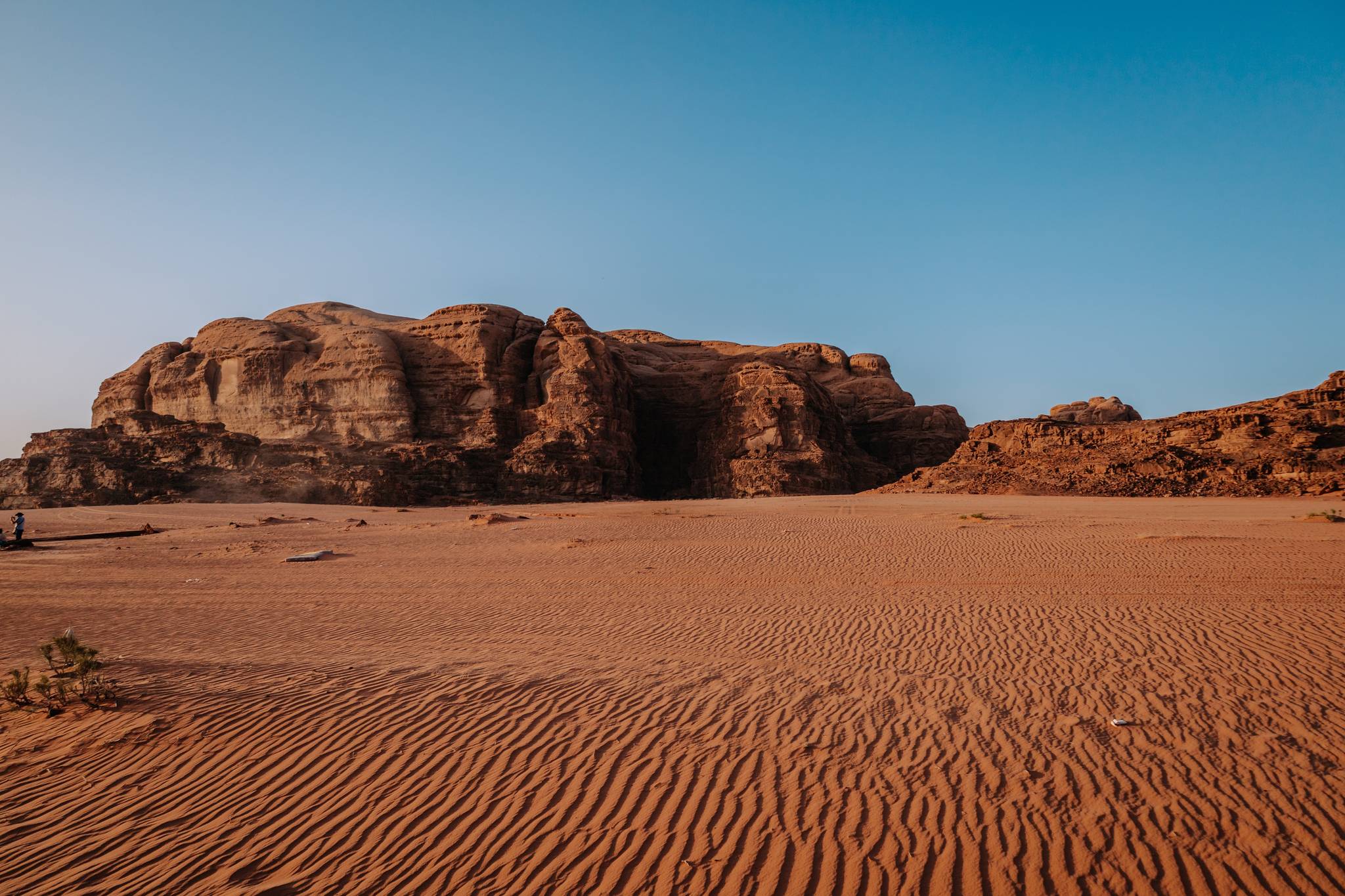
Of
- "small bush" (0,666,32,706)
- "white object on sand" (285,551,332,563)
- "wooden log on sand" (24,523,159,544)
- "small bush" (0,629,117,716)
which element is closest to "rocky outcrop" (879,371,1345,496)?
"white object on sand" (285,551,332,563)

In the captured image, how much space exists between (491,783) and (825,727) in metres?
2.63

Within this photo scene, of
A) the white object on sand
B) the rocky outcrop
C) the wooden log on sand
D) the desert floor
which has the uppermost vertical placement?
the rocky outcrop

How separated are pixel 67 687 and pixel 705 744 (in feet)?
20.7

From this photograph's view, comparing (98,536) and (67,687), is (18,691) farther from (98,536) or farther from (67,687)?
(98,536)

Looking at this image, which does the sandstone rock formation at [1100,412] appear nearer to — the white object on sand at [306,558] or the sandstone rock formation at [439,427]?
the sandstone rock formation at [439,427]

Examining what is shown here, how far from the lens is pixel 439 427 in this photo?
51.8m

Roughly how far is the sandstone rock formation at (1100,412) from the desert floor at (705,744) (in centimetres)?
5249

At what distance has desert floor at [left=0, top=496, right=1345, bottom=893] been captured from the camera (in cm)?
406

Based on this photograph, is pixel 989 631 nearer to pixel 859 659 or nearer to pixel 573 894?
pixel 859 659

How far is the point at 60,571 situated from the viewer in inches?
696

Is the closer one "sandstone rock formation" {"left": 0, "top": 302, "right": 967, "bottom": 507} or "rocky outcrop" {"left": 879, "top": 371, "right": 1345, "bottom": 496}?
"rocky outcrop" {"left": 879, "top": 371, "right": 1345, "bottom": 496}

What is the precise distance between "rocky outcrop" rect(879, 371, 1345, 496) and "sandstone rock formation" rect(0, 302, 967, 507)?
14604 mm

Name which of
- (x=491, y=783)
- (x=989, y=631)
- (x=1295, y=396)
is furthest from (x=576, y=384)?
(x=491, y=783)

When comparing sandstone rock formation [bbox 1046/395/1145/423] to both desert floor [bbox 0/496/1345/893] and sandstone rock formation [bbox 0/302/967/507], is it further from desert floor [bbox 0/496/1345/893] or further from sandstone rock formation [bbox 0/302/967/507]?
desert floor [bbox 0/496/1345/893]
